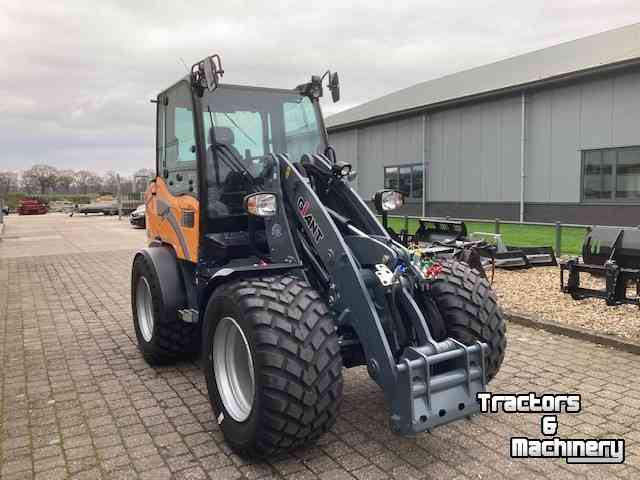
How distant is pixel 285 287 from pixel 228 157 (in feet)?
5.57

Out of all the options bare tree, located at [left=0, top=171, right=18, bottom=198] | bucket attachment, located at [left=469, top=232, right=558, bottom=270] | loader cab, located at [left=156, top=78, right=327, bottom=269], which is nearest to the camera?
loader cab, located at [left=156, top=78, right=327, bottom=269]

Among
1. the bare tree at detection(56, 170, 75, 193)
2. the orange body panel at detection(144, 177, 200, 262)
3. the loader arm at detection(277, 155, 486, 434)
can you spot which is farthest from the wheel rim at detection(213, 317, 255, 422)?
the bare tree at detection(56, 170, 75, 193)

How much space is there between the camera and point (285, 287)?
3.37 metres

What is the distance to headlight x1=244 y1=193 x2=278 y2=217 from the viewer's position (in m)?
3.91

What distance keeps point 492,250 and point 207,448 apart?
22.4 ft

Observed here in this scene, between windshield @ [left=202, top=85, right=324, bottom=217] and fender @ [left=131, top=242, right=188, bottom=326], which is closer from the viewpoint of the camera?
windshield @ [left=202, top=85, right=324, bottom=217]

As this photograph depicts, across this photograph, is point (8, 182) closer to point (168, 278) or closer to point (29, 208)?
point (29, 208)

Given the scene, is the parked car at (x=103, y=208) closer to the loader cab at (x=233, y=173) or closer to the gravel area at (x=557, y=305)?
the gravel area at (x=557, y=305)

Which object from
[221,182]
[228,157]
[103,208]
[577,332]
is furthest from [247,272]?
[103,208]

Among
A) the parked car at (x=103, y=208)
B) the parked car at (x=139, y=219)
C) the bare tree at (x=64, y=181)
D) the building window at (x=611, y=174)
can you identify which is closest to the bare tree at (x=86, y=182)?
the bare tree at (x=64, y=181)

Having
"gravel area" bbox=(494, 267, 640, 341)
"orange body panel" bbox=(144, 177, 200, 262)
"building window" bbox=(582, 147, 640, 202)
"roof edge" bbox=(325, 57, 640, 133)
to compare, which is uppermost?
"roof edge" bbox=(325, 57, 640, 133)

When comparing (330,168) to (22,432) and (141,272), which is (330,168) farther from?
(22,432)

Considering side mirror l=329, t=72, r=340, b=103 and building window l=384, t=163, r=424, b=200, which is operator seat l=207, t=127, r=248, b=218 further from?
building window l=384, t=163, r=424, b=200

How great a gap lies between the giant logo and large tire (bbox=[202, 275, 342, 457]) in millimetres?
494
